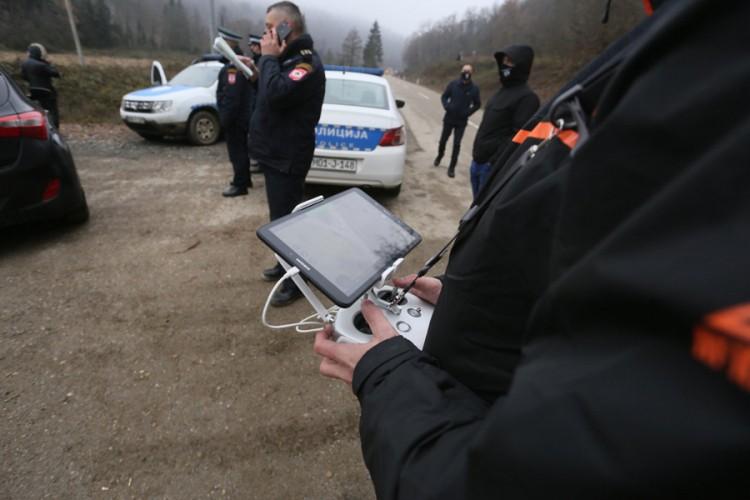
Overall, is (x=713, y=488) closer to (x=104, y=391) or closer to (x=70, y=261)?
(x=104, y=391)

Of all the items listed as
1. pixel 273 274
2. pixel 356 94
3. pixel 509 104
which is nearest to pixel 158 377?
pixel 273 274

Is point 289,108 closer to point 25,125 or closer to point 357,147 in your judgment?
point 357,147

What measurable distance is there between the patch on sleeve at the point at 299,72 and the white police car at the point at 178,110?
17.9 ft

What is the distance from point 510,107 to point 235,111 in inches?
126

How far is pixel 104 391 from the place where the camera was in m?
2.11

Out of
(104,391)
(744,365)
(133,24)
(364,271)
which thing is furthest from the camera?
(133,24)

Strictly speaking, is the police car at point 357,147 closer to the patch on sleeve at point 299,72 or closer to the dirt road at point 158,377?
the dirt road at point 158,377

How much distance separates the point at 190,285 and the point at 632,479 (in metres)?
3.25

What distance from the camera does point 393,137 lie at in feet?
14.9

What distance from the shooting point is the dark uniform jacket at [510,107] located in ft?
13.3

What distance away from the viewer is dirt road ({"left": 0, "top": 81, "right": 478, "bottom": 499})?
1.75 meters

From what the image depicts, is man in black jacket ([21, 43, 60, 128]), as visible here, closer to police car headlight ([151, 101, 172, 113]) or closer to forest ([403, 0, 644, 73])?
police car headlight ([151, 101, 172, 113])

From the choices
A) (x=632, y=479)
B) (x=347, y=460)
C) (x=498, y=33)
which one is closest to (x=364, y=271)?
(x=632, y=479)

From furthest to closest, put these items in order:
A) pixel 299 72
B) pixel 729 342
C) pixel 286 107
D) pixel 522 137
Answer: pixel 286 107, pixel 299 72, pixel 522 137, pixel 729 342
